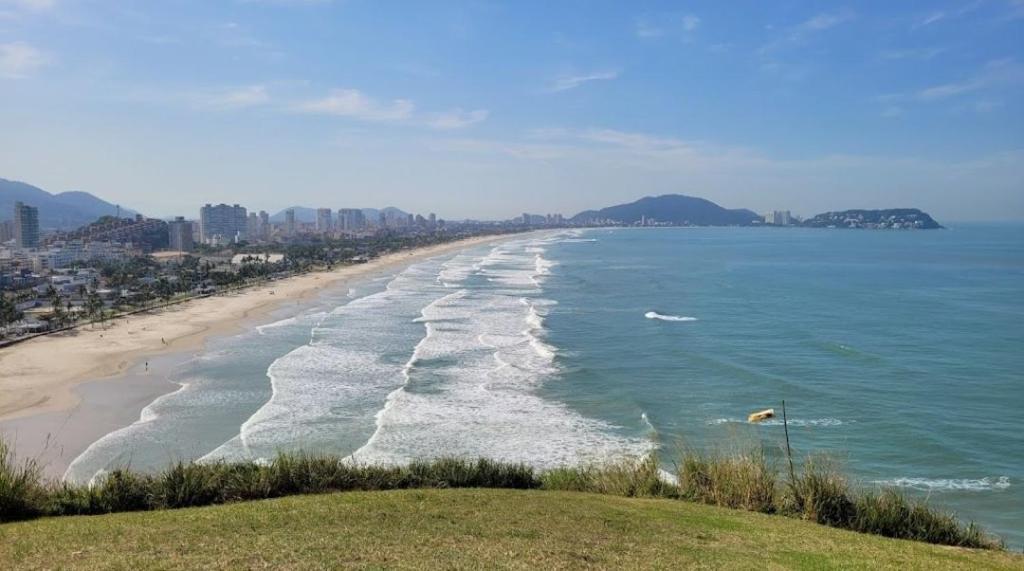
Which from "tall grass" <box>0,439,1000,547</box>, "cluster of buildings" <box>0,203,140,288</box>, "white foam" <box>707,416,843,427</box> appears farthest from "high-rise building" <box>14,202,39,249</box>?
"tall grass" <box>0,439,1000,547</box>

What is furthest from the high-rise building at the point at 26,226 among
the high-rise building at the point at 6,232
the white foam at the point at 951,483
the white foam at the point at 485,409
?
the white foam at the point at 951,483

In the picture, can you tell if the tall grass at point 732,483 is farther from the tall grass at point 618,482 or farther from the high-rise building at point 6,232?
the high-rise building at point 6,232

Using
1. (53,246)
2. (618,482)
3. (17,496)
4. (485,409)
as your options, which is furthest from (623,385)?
(53,246)

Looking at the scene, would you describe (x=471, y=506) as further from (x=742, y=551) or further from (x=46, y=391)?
(x=46, y=391)

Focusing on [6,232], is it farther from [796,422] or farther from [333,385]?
[796,422]

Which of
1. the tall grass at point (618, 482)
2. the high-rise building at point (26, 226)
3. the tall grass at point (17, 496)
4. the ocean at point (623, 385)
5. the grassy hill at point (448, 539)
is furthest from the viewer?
the high-rise building at point (26, 226)

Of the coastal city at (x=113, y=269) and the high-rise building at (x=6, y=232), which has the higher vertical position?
the high-rise building at (x=6, y=232)
